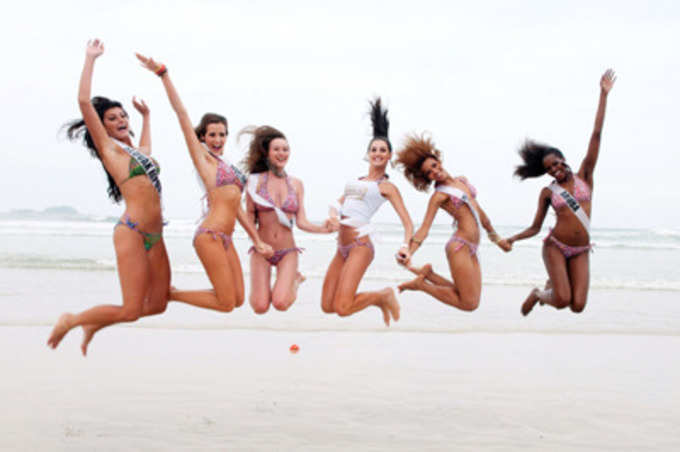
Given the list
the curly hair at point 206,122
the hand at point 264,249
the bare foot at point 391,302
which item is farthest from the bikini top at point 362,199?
the curly hair at point 206,122

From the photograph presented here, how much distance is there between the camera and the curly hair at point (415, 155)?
9242mm

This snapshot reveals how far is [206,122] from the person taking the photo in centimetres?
928

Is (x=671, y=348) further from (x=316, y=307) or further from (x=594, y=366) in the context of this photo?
(x=316, y=307)

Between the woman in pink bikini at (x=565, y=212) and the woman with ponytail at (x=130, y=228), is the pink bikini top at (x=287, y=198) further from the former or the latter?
the woman in pink bikini at (x=565, y=212)

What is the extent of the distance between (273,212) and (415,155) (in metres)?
1.89

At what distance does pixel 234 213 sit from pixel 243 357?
200 inches

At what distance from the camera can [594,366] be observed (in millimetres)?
13578

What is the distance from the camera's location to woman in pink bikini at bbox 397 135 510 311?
30.5 ft

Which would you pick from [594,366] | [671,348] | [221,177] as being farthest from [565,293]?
[671,348]

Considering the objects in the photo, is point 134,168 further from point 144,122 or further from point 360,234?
point 360,234

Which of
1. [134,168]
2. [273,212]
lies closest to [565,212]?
[273,212]

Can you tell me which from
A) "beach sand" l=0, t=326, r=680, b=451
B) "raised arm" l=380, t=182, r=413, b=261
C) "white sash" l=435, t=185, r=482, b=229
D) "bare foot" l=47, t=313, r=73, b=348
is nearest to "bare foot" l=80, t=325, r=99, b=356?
"bare foot" l=47, t=313, r=73, b=348

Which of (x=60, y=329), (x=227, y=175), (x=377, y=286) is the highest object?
(x=227, y=175)

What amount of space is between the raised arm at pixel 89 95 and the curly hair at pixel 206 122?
1.21 meters
